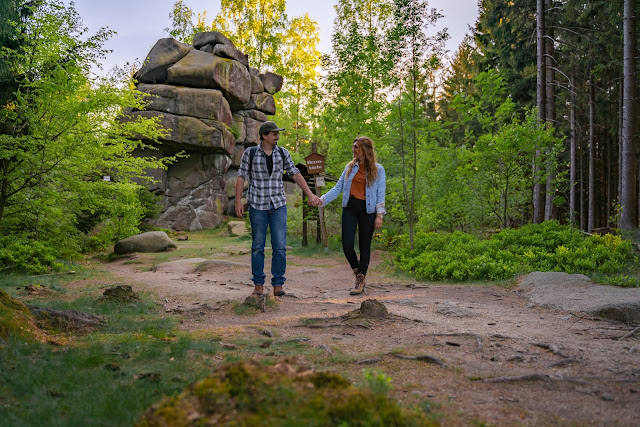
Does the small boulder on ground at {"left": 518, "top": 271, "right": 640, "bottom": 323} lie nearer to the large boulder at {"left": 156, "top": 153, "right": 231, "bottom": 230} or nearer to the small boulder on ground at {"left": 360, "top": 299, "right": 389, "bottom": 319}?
the small boulder on ground at {"left": 360, "top": 299, "right": 389, "bottom": 319}

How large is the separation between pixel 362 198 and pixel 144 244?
32.1 feet

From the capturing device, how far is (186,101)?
23438mm

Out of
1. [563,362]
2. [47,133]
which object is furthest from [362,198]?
[47,133]

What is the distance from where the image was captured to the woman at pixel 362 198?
673cm

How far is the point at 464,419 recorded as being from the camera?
2.06m

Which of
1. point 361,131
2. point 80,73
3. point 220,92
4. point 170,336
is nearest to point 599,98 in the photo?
point 361,131

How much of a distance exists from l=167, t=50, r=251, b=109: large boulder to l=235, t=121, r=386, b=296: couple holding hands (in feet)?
64.7

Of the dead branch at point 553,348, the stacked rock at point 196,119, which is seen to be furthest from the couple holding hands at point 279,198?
the stacked rock at point 196,119

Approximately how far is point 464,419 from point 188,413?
4.15ft

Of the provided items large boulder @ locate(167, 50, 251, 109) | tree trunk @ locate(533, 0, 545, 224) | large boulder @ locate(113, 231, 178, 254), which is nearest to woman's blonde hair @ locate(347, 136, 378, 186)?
tree trunk @ locate(533, 0, 545, 224)

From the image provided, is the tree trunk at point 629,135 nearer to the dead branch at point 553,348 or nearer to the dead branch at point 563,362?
the dead branch at point 553,348

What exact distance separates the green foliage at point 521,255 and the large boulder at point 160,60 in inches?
787

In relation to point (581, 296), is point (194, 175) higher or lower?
higher

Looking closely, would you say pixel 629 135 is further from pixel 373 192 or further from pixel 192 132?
pixel 192 132
